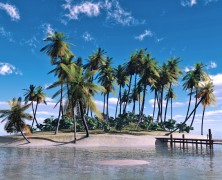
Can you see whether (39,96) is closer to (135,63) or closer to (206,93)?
(135,63)

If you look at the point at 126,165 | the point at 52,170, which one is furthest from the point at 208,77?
the point at 52,170

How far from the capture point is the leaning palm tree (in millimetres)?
52594

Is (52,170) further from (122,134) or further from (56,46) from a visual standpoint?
(56,46)

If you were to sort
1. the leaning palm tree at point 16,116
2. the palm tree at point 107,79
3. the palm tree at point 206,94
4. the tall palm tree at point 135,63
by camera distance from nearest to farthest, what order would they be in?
the leaning palm tree at point 16,116 < the palm tree at point 206,94 < the tall palm tree at point 135,63 < the palm tree at point 107,79

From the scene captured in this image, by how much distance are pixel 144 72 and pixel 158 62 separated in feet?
23.4

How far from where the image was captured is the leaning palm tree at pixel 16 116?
5259 cm

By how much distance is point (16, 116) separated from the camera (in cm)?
5272

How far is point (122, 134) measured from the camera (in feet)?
209

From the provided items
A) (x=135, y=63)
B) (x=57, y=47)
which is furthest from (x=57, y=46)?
(x=135, y=63)

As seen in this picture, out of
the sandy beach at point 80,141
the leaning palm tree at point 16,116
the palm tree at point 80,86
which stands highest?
the palm tree at point 80,86

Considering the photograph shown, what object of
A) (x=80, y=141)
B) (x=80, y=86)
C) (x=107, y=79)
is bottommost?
(x=80, y=141)

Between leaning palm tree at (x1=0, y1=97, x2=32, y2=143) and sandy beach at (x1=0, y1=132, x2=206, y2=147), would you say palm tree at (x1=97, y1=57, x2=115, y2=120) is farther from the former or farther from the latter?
leaning palm tree at (x1=0, y1=97, x2=32, y2=143)

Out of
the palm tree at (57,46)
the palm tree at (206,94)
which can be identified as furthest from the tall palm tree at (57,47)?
the palm tree at (206,94)

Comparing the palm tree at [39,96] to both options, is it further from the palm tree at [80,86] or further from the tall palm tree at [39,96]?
the palm tree at [80,86]
